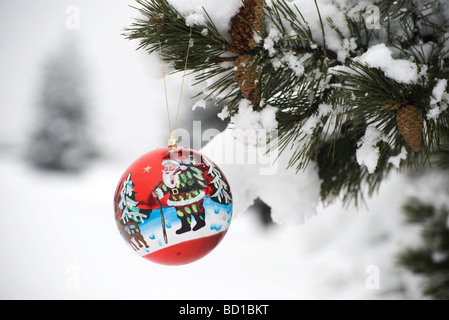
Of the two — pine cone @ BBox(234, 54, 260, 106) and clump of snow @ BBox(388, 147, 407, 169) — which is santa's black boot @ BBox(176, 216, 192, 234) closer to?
pine cone @ BBox(234, 54, 260, 106)

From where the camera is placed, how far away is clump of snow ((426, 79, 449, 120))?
2.01ft

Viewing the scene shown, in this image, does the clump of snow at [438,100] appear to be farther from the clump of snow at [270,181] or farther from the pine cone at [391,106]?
the clump of snow at [270,181]

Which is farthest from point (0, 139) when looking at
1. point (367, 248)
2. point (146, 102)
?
point (367, 248)

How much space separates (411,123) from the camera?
0.64 metres

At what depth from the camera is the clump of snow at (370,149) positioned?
710 mm

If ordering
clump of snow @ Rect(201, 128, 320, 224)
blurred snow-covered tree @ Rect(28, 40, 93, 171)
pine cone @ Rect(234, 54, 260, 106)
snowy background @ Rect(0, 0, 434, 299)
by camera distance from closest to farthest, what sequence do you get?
pine cone @ Rect(234, 54, 260, 106)
clump of snow @ Rect(201, 128, 320, 224)
snowy background @ Rect(0, 0, 434, 299)
blurred snow-covered tree @ Rect(28, 40, 93, 171)

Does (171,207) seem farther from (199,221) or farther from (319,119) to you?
(319,119)

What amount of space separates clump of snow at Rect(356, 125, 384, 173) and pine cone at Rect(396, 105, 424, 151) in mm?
69

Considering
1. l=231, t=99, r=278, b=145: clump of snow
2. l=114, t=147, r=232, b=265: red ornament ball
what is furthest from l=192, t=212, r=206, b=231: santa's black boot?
l=231, t=99, r=278, b=145: clump of snow

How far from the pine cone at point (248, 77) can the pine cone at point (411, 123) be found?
27cm

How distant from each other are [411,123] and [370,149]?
97 millimetres

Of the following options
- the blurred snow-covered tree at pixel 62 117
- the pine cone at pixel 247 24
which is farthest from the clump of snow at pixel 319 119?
→ the blurred snow-covered tree at pixel 62 117

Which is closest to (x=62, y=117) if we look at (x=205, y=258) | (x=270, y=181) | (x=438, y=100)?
(x=205, y=258)
